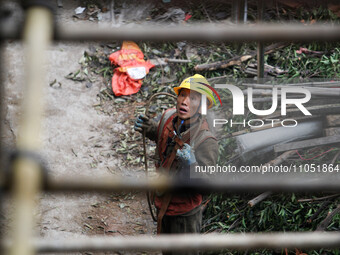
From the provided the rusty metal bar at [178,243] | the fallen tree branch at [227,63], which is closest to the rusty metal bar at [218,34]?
the rusty metal bar at [178,243]

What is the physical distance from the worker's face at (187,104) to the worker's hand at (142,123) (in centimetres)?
35

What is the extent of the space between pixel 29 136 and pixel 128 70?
21.0 ft

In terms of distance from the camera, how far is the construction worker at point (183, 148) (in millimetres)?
3893

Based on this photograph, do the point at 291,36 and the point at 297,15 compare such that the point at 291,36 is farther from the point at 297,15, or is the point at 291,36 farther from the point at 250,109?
the point at 297,15

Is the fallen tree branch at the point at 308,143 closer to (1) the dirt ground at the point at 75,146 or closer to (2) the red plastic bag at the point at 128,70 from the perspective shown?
(1) the dirt ground at the point at 75,146

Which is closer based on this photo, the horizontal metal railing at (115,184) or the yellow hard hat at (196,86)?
the horizontal metal railing at (115,184)

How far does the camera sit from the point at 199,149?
3910 millimetres

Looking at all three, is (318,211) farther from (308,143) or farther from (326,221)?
(308,143)

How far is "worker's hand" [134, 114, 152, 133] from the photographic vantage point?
420 centimetres

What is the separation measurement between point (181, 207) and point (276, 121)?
88.0 inches

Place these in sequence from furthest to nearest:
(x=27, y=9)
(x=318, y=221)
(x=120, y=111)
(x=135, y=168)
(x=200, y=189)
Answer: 1. (x=120, y=111)
2. (x=135, y=168)
3. (x=318, y=221)
4. (x=200, y=189)
5. (x=27, y=9)

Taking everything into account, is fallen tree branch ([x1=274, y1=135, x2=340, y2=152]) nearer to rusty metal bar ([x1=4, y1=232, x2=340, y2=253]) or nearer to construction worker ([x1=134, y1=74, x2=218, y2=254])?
construction worker ([x1=134, y1=74, x2=218, y2=254])

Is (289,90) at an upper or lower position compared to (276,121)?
upper

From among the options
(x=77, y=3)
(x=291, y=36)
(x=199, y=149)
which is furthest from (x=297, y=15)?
(x=291, y=36)
